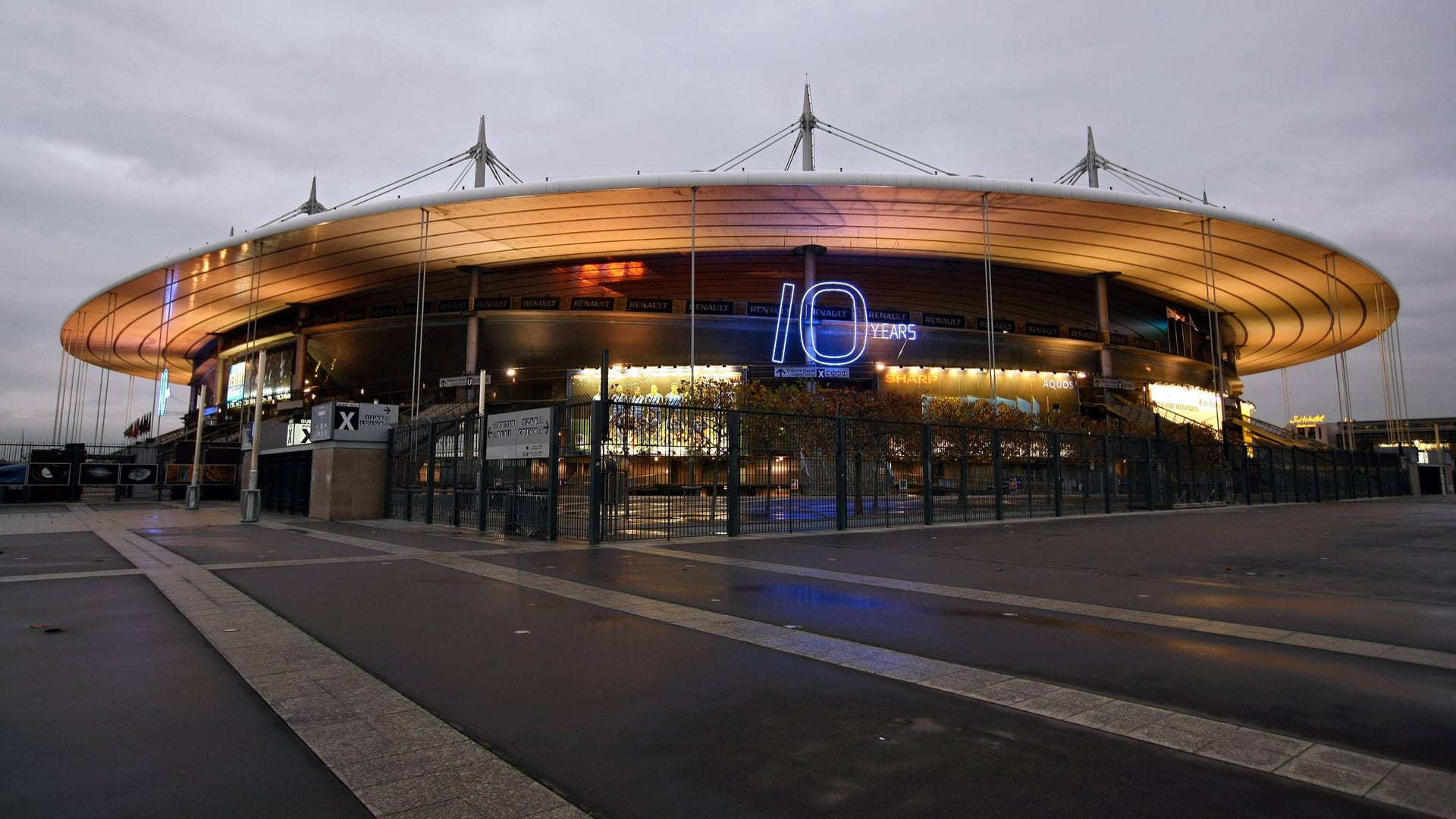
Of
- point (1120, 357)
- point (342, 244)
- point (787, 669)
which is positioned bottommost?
point (787, 669)

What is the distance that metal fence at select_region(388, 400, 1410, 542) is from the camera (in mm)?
16844

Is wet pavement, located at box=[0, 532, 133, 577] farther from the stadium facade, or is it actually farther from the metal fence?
the stadium facade

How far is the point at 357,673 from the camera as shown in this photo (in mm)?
5668

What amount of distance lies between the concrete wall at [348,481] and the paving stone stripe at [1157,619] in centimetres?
1583

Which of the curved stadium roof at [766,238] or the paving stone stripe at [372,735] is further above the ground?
the curved stadium roof at [766,238]

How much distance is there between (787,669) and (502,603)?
4049 millimetres

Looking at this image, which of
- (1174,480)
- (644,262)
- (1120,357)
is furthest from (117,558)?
(1120,357)

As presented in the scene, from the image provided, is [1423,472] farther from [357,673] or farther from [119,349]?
[119,349]

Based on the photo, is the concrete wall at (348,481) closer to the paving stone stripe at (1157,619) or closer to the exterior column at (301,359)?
the paving stone stripe at (1157,619)

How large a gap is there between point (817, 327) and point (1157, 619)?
4345 cm

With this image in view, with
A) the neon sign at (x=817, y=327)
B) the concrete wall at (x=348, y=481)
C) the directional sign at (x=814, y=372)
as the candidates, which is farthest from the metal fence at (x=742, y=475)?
the neon sign at (x=817, y=327)

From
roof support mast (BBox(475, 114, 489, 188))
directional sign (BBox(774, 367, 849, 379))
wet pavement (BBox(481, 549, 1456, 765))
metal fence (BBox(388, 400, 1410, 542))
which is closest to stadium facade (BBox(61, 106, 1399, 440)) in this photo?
directional sign (BBox(774, 367, 849, 379))

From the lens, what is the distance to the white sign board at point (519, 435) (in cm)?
1697

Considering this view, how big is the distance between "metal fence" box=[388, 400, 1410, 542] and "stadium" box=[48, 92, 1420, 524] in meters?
18.8
